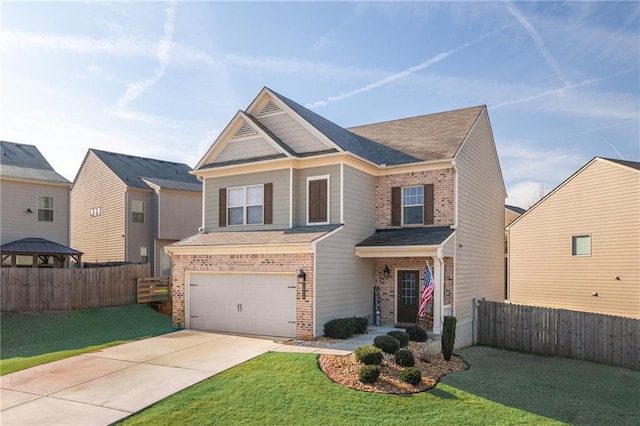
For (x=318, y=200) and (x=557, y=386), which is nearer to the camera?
(x=557, y=386)

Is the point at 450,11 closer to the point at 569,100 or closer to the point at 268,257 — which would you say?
the point at 569,100

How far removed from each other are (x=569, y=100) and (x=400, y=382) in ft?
45.3

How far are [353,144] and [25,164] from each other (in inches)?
678

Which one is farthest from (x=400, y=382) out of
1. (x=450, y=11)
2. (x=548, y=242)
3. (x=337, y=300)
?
(x=548, y=242)

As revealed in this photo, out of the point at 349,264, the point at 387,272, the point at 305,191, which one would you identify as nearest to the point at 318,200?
the point at 305,191

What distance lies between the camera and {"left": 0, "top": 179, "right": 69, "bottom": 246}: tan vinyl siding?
893 inches

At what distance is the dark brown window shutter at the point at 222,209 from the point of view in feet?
62.2

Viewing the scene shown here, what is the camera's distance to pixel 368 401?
943 centimetres

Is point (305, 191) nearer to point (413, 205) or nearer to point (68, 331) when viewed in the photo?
point (413, 205)

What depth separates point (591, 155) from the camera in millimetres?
21594

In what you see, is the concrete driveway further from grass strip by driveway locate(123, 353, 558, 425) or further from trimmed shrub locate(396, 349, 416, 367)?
trimmed shrub locate(396, 349, 416, 367)

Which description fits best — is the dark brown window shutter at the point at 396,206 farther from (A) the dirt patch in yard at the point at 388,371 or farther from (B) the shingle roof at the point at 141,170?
(B) the shingle roof at the point at 141,170

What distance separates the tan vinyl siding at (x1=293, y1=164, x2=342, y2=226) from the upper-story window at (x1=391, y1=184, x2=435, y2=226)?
2.80m

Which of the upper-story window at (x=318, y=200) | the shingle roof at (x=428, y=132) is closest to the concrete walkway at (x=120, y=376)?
the upper-story window at (x=318, y=200)
